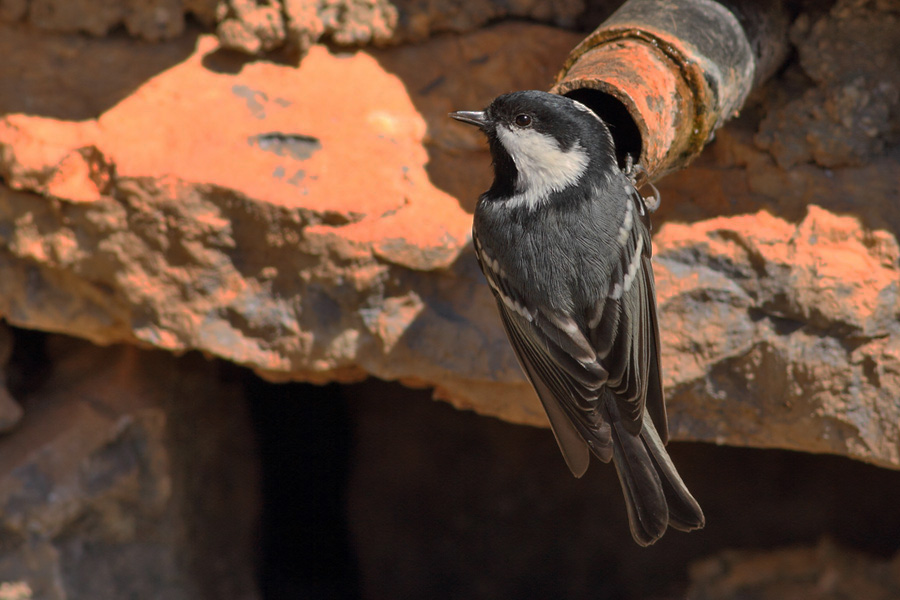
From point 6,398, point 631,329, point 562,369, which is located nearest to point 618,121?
point 631,329

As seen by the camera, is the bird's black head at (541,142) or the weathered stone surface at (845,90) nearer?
the bird's black head at (541,142)

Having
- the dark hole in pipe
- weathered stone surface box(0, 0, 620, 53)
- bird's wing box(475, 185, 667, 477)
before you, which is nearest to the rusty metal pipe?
the dark hole in pipe

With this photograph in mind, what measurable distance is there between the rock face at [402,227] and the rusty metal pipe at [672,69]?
0.19 m

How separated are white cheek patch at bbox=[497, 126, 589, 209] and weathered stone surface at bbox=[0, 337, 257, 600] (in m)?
1.65

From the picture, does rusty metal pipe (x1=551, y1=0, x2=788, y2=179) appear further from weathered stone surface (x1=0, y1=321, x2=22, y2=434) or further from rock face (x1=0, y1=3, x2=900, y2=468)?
weathered stone surface (x1=0, y1=321, x2=22, y2=434)

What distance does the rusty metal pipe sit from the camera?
2.03 m

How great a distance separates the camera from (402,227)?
2.50 m

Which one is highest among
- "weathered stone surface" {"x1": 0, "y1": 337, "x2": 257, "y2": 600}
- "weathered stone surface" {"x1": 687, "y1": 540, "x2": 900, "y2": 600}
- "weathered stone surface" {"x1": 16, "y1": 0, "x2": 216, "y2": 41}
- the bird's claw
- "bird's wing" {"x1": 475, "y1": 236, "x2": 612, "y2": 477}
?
the bird's claw

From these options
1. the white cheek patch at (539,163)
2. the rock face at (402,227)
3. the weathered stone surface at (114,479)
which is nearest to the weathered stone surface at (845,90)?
the rock face at (402,227)

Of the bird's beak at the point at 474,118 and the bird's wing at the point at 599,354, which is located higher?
the bird's beak at the point at 474,118

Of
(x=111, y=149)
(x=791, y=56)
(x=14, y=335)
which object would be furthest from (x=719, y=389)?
(x=14, y=335)

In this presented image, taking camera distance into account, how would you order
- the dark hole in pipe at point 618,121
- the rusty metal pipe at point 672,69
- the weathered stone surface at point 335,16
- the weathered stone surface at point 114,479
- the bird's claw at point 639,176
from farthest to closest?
the weathered stone surface at point 114,479 → the weathered stone surface at point 335,16 → the dark hole in pipe at point 618,121 → the bird's claw at point 639,176 → the rusty metal pipe at point 672,69

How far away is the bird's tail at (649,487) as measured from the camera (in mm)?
2078

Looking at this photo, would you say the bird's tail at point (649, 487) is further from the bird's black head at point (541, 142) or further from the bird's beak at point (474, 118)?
the bird's beak at point (474, 118)
